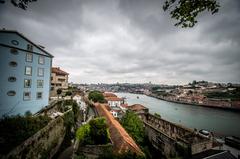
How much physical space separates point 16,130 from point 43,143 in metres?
3.02

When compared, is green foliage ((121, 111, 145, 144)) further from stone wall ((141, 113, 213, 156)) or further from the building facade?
the building facade

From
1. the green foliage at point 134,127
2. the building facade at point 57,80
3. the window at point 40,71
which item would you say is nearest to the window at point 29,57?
the window at point 40,71

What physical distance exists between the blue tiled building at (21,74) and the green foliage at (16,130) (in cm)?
393

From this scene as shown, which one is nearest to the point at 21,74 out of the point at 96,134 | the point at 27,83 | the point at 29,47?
the point at 27,83

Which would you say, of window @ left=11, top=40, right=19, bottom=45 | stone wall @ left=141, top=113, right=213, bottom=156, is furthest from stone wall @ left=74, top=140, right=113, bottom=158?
window @ left=11, top=40, right=19, bottom=45

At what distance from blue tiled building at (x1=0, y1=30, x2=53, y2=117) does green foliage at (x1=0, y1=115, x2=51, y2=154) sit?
3934 mm

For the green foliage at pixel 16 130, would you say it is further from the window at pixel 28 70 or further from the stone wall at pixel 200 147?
the stone wall at pixel 200 147

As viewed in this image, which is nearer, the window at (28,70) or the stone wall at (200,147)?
the stone wall at (200,147)

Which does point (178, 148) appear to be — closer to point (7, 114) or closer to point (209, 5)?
point (209, 5)

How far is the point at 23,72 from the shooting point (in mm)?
18125

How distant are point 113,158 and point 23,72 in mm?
16023

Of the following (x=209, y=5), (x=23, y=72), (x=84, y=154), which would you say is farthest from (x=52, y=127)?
(x=209, y=5)

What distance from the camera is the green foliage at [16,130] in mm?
Result: 9916

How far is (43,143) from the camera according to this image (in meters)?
14.2
